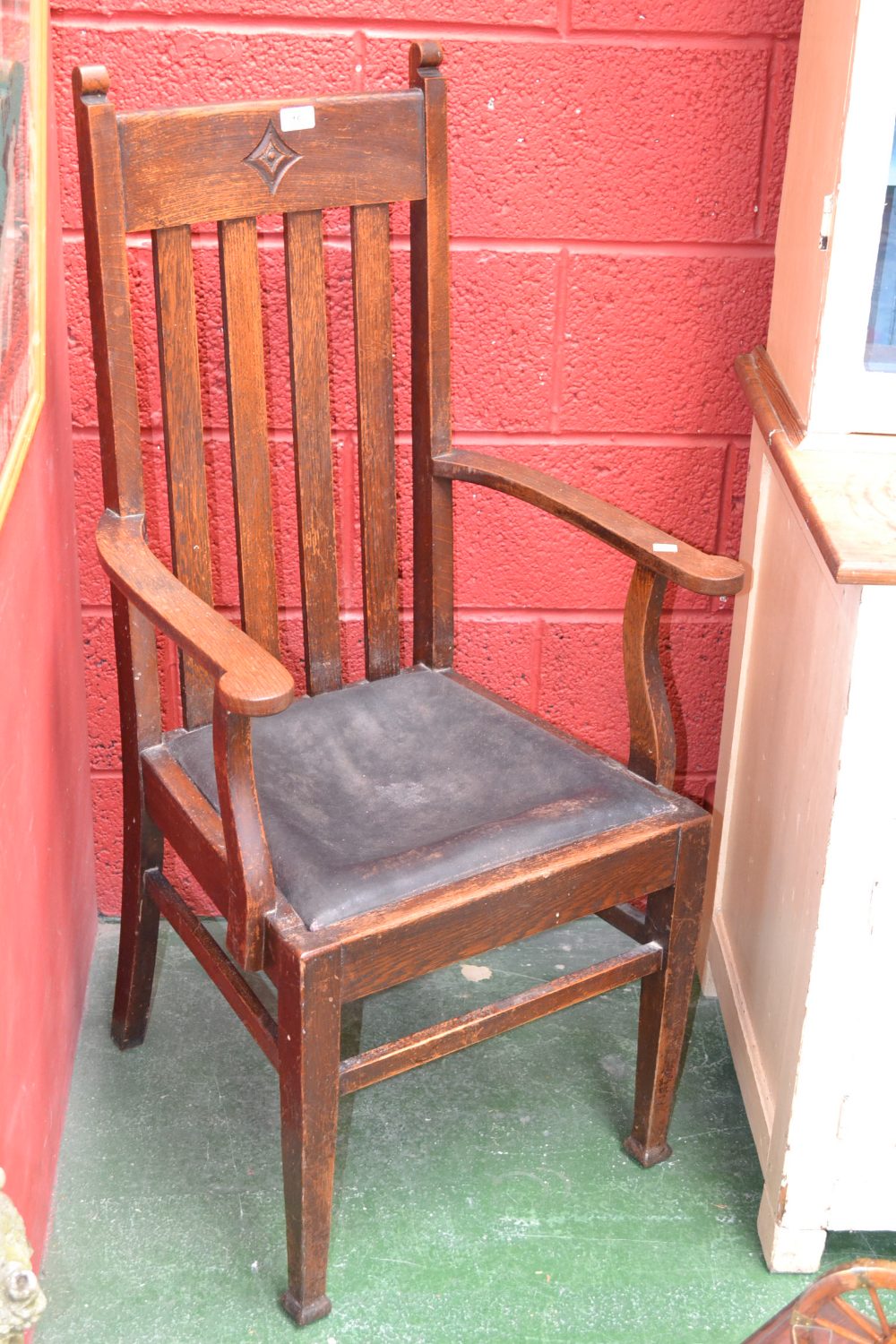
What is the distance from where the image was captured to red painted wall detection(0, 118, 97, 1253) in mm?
1393

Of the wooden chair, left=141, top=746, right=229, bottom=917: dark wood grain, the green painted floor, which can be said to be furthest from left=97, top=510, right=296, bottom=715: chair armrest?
the green painted floor

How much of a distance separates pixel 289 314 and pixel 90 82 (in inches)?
13.1

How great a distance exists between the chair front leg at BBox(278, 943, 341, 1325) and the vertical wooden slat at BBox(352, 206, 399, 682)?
0.56m

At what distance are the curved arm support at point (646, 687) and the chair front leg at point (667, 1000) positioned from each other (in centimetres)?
11

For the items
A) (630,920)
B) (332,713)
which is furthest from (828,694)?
(332,713)

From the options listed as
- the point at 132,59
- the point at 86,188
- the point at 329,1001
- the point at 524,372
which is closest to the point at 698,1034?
the point at 329,1001

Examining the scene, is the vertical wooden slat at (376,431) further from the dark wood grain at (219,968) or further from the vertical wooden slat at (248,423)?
the dark wood grain at (219,968)

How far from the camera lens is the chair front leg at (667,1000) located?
1533mm

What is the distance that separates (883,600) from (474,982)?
3.28 ft

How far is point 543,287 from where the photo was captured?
184 centimetres

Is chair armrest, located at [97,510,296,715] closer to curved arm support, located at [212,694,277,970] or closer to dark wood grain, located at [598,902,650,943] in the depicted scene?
curved arm support, located at [212,694,277,970]

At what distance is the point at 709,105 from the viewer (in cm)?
176

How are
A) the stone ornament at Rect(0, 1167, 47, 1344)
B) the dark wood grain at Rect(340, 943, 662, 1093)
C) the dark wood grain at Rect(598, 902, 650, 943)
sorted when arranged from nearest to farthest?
the stone ornament at Rect(0, 1167, 47, 1344) → the dark wood grain at Rect(340, 943, 662, 1093) → the dark wood grain at Rect(598, 902, 650, 943)

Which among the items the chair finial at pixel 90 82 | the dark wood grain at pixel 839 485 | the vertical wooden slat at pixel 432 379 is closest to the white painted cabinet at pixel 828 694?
the dark wood grain at pixel 839 485
